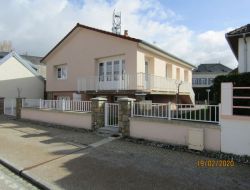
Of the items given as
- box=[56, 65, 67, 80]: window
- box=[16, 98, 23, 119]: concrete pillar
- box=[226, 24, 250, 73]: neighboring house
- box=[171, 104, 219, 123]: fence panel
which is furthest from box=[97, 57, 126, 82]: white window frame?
box=[171, 104, 219, 123]: fence panel

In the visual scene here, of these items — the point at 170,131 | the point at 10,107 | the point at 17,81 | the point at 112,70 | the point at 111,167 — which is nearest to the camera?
the point at 111,167

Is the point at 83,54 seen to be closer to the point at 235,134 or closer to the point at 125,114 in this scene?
the point at 125,114

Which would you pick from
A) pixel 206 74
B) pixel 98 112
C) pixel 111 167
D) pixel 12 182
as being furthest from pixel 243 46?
pixel 206 74

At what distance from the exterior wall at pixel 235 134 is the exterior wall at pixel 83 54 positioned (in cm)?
803

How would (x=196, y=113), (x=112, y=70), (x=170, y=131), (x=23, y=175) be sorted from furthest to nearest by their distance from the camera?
(x=112, y=70)
(x=170, y=131)
(x=196, y=113)
(x=23, y=175)

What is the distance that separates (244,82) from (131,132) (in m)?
4.55

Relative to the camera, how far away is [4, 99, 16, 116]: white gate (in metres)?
18.8

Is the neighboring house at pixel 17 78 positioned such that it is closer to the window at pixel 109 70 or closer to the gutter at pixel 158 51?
the window at pixel 109 70

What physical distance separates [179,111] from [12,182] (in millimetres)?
5540

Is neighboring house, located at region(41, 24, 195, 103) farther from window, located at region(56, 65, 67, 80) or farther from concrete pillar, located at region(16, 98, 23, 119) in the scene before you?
concrete pillar, located at region(16, 98, 23, 119)

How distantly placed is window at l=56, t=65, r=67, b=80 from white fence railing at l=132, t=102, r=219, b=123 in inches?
480

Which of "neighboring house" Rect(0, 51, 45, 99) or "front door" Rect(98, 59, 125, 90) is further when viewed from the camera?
"neighboring house" Rect(0, 51, 45, 99)

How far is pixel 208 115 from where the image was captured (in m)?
8.27

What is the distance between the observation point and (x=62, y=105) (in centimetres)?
1373
